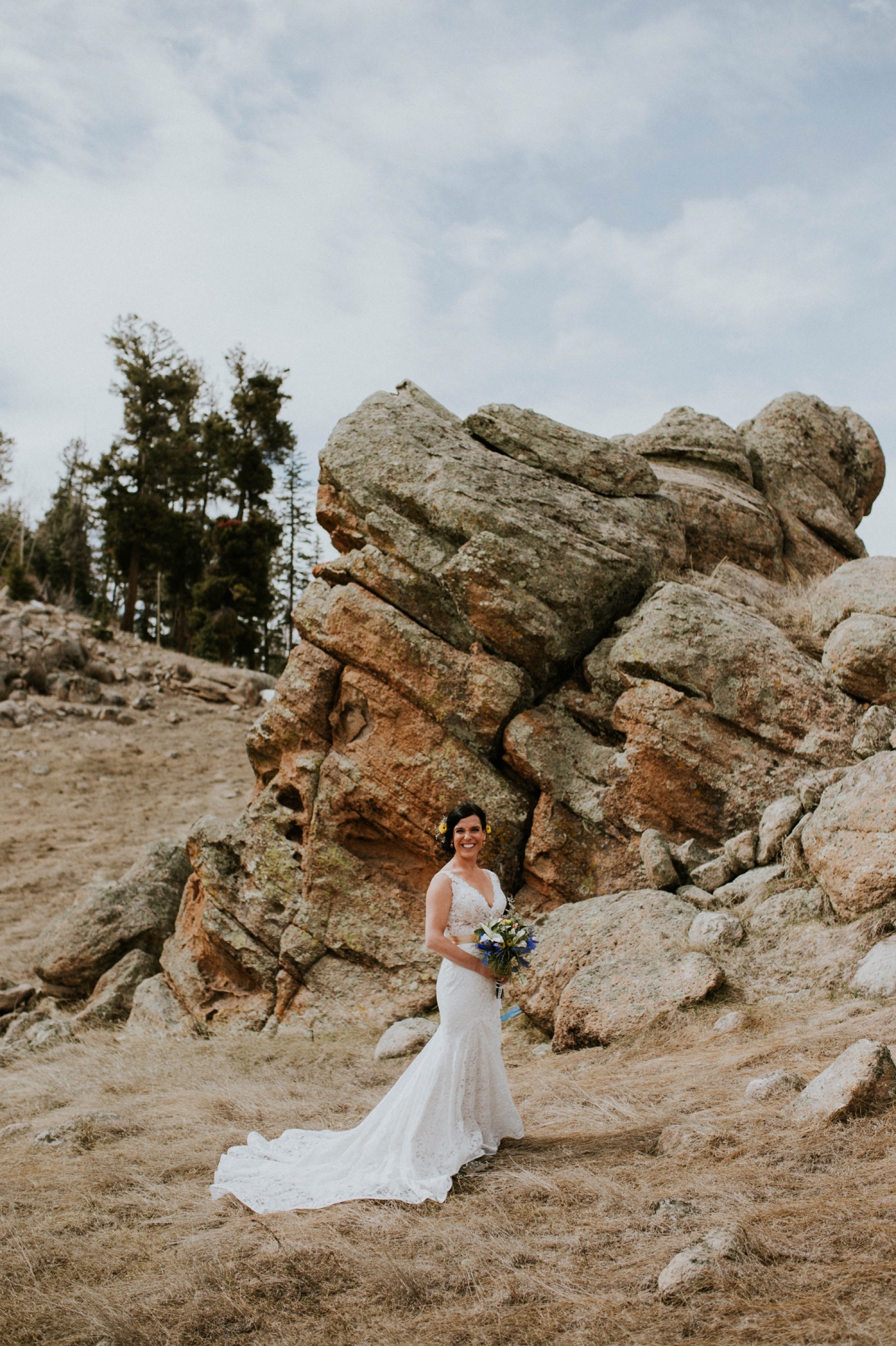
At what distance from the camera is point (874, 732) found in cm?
960

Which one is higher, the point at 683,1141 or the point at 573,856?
the point at 573,856

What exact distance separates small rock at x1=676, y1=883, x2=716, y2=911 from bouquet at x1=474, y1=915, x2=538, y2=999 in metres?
3.54

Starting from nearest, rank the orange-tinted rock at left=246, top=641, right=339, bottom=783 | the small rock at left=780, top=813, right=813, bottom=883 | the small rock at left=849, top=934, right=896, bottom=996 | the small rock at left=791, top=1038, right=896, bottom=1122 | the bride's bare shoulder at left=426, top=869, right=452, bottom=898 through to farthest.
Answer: the small rock at left=791, top=1038, right=896, bottom=1122 → the bride's bare shoulder at left=426, top=869, right=452, bottom=898 → the small rock at left=849, top=934, right=896, bottom=996 → the small rock at left=780, top=813, right=813, bottom=883 → the orange-tinted rock at left=246, top=641, right=339, bottom=783

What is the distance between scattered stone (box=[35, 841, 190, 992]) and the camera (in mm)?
13180

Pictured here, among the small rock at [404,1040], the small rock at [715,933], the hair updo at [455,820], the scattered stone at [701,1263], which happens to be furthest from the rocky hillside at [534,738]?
the scattered stone at [701,1263]

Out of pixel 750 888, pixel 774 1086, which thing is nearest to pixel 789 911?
pixel 750 888

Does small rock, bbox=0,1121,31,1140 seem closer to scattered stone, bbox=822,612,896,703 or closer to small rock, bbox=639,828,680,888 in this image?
small rock, bbox=639,828,680,888

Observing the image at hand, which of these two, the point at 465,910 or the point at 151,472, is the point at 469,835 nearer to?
the point at 465,910

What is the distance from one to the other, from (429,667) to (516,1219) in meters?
6.68

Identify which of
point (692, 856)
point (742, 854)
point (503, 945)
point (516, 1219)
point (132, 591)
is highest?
point (132, 591)

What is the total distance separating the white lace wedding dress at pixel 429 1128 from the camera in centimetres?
555

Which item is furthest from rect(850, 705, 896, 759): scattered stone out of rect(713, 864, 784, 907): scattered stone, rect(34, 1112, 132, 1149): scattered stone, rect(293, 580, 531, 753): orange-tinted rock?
rect(34, 1112, 132, 1149): scattered stone

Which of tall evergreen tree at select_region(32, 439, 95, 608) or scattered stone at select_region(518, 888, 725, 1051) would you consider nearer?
scattered stone at select_region(518, 888, 725, 1051)

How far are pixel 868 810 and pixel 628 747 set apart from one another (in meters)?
2.81
